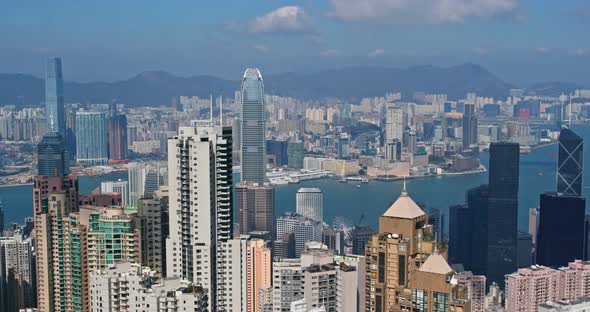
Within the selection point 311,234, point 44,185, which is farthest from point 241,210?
point 44,185

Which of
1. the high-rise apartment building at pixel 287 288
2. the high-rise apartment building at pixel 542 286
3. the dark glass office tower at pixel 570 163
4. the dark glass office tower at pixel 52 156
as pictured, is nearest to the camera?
the high-rise apartment building at pixel 287 288

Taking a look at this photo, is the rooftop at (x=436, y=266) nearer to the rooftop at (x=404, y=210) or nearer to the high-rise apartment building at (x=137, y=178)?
the rooftop at (x=404, y=210)

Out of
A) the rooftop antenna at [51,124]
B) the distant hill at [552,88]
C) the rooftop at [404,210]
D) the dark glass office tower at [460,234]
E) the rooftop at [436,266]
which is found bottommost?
the dark glass office tower at [460,234]

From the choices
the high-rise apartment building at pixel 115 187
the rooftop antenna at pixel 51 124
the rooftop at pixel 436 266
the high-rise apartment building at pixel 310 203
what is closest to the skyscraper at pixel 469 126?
the high-rise apartment building at pixel 310 203

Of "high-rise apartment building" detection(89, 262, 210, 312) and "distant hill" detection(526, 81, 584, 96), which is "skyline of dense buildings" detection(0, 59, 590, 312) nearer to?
"high-rise apartment building" detection(89, 262, 210, 312)

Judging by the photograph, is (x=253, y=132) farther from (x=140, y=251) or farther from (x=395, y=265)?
(x=395, y=265)

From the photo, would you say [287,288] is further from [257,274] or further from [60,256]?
[60,256]

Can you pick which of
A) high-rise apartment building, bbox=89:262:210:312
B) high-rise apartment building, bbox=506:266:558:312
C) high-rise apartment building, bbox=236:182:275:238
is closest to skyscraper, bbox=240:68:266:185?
high-rise apartment building, bbox=236:182:275:238
